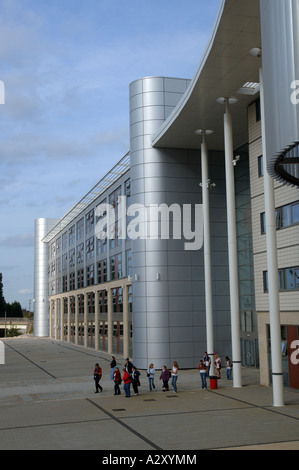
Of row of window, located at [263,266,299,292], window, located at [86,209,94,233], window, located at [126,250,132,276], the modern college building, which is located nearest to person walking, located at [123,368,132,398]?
the modern college building

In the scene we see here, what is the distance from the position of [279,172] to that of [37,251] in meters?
76.5

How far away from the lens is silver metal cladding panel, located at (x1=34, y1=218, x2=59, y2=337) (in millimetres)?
90188

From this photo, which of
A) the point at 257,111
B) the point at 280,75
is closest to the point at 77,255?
the point at 257,111

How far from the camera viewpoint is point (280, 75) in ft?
55.3

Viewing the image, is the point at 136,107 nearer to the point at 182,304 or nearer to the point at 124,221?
the point at 124,221

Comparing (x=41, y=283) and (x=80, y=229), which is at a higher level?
(x=80, y=229)

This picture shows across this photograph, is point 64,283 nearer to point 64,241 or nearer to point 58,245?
point 64,241

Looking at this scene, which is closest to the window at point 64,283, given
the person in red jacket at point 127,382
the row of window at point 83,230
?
the row of window at point 83,230

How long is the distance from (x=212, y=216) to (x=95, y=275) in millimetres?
20180

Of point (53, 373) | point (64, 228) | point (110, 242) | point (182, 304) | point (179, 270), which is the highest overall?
point (64, 228)

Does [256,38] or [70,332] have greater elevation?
[256,38]

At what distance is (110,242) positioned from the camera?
48625mm

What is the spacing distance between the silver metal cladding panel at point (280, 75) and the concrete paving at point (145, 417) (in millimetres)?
8361
